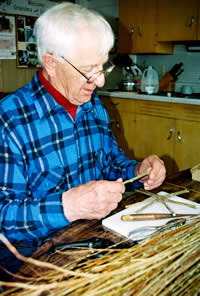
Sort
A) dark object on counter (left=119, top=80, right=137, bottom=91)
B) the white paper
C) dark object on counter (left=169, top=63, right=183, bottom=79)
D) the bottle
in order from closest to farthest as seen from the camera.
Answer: the white paper → the bottle → dark object on counter (left=169, top=63, right=183, bottom=79) → dark object on counter (left=119, top=80, right=137, bottom=91)

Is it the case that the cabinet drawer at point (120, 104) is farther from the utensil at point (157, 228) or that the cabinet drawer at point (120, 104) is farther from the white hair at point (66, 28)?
the utensil at point (157, 228)

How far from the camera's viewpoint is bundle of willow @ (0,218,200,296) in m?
0.54

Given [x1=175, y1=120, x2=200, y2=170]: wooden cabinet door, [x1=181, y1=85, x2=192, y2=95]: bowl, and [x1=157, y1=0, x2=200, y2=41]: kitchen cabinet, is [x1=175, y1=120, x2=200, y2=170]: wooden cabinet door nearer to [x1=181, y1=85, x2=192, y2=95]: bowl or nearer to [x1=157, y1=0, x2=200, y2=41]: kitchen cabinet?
[x1=181, y1=85, x2=192, y2=95]: bowl

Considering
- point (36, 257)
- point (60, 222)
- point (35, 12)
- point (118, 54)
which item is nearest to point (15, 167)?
point (60, 222)

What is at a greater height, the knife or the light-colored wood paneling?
the light-colored wood paneling

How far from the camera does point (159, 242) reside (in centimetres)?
67

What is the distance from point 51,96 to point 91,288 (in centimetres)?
82

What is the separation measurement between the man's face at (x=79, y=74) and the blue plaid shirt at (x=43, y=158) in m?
0.07

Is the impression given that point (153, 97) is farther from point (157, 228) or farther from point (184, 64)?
point (157, 228)

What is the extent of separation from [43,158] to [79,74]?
0.35 metres

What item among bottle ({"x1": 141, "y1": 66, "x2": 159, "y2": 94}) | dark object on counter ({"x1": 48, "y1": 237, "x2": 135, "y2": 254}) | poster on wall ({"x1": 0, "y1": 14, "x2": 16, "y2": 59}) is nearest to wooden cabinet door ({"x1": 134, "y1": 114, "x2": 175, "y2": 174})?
bottle ({"x1": 141, "y1": 66, "x2": 159, "y2": 94})

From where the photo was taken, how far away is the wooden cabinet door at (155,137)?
10.1 ft

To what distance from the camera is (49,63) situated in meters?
1.17

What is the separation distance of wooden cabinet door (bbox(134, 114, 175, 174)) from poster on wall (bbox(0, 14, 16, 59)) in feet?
5.20
